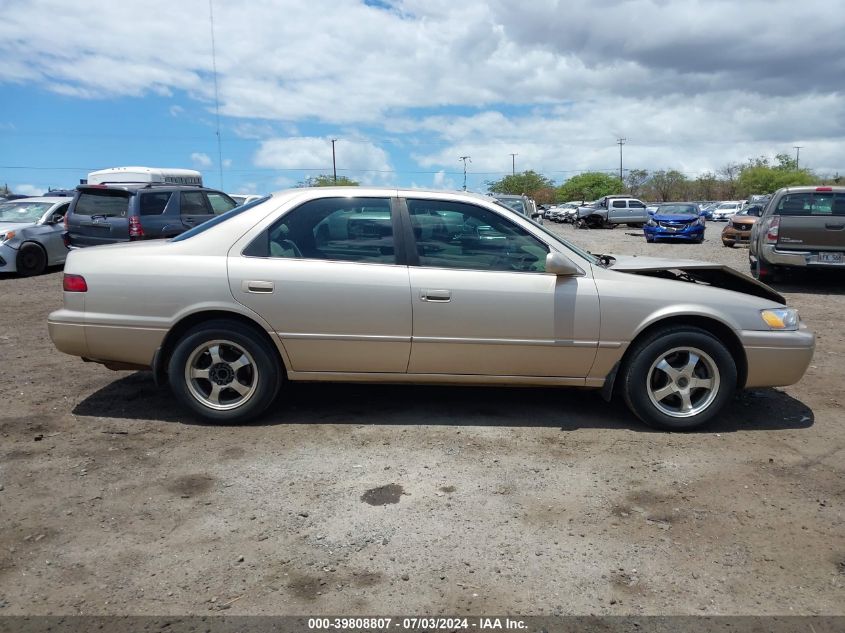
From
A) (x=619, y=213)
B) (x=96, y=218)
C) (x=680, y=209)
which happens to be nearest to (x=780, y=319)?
(x=96, y=218)

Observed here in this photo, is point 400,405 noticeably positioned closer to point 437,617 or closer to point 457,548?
point 457,548

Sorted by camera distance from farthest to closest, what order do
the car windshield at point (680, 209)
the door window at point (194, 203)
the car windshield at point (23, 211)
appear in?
1. the car windshield at point (680, 209)
2. the car windshield at point (23, 211)
3. the door window at point (194, 203)

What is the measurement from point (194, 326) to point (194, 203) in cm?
924

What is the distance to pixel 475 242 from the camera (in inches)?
185

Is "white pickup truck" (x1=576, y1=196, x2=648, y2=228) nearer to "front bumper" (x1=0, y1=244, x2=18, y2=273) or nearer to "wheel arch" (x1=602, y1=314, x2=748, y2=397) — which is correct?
"front bumper" (x1=0, y1=244, x2=18, y2=273)

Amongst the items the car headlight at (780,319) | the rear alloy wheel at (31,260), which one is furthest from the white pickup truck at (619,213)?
the car headlight at (780,319)

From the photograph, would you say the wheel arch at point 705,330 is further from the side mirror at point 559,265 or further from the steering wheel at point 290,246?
the steering wheel at point 290,246

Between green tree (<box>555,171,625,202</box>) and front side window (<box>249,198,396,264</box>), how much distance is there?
299ft

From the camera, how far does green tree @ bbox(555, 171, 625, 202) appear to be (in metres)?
93.4

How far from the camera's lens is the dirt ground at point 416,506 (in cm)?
288

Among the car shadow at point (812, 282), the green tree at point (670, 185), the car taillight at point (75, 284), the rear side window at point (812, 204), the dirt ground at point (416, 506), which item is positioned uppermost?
the green tree at point (670, 185)

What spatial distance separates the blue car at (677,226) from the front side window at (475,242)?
2229 centimetres

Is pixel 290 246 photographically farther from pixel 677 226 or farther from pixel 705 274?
pixel 677 226

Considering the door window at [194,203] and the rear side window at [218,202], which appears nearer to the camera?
the door window at [194,203]
